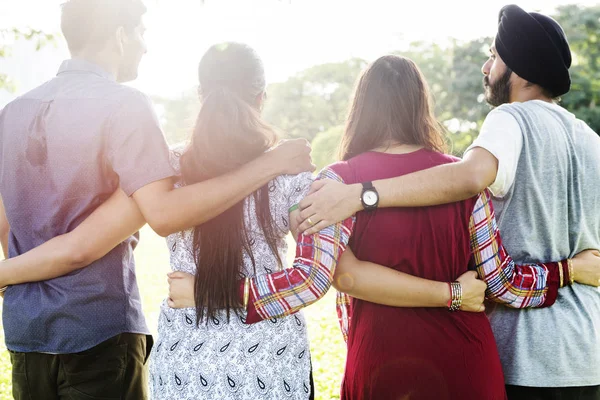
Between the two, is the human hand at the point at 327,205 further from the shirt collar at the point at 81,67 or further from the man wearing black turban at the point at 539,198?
the shirt collar at the point at 81,67

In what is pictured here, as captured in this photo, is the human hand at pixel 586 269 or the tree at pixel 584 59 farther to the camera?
the tree at pixel 584 59

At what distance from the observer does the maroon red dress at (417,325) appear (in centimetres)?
214

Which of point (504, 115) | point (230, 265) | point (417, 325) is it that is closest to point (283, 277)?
point (230, 265)

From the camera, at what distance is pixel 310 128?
4150cm

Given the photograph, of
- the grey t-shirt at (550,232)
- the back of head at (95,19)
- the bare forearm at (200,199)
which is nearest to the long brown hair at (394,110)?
the grey t-shirt at (550,232)

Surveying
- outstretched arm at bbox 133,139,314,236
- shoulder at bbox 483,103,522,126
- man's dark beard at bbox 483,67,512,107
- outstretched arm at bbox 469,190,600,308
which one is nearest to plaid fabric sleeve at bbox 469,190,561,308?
outstretched arm at bbox 469,190,600,308

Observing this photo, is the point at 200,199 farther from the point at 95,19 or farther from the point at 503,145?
the point at 503,145

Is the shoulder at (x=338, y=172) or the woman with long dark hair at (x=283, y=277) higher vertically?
the shoulder at (x=338, y=172)

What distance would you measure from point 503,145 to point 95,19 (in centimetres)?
161

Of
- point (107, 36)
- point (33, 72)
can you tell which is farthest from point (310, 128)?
point (33, 72)

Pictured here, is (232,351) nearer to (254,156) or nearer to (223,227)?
(223,227)

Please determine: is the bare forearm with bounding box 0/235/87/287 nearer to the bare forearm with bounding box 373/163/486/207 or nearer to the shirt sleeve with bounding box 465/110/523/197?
the bare forearm with bounding box 373/163/486/207

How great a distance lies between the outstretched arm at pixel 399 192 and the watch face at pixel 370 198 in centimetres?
2

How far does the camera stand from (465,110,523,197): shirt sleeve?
7.47 feet
